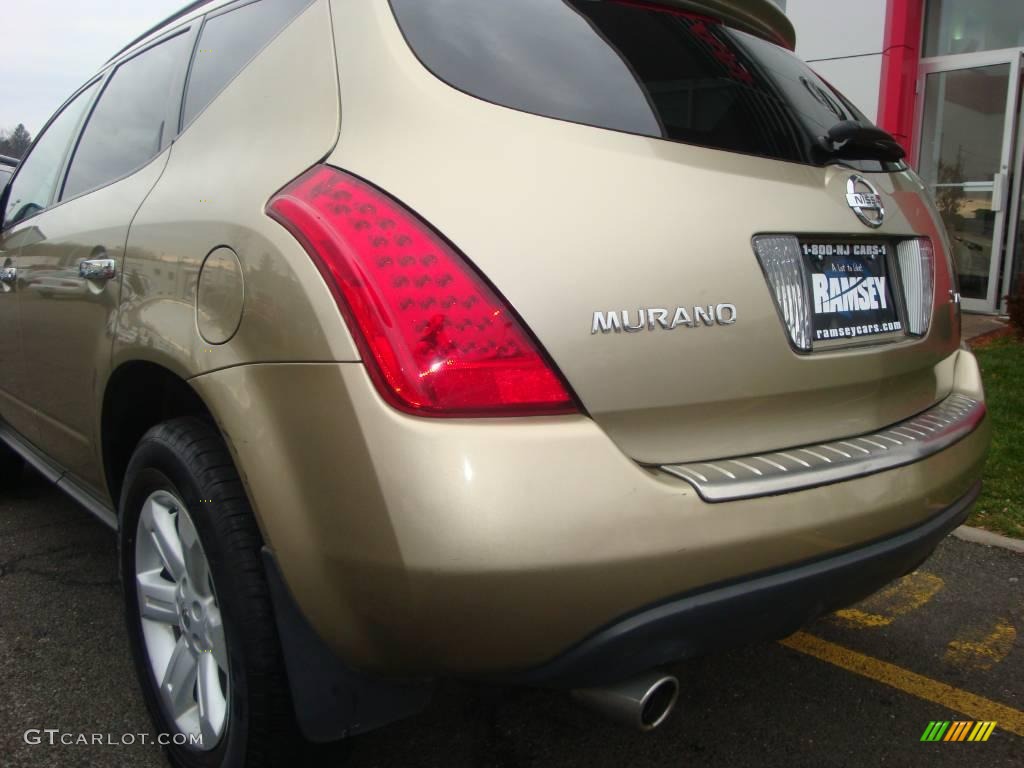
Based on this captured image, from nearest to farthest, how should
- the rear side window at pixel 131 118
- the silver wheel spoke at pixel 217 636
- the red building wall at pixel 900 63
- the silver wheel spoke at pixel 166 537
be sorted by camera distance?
→ the silver wheel spoke at pixel 217 636
the silver wheel spoke at pixel 166 537
the rear side window at pixel 131 118
the red building wall at pixel 900 63

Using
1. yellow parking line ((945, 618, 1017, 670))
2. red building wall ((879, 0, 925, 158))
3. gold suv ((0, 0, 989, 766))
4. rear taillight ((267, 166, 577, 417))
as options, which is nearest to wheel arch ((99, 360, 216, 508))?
gold suv ((0, 0, 989, 766))

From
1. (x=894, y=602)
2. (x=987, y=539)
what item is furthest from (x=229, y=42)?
(x=987, y=539)

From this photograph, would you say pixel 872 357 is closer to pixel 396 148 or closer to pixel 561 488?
pixel 561 488

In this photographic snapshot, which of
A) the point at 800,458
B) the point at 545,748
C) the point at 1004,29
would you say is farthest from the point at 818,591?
the point at 1004,29

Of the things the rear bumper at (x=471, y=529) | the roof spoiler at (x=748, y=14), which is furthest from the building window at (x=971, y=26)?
the rear bumper at (x=471, y=529)

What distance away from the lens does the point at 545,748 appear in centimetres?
205

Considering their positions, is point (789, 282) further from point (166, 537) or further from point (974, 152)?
point (974, 152)

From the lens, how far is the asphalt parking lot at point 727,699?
6.66 feet

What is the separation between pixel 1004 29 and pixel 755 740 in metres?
7.98

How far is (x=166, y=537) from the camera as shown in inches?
72.5

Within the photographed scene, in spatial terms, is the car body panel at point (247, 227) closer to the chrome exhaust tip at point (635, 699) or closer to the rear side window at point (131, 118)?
the rear side window at point (131, 118)

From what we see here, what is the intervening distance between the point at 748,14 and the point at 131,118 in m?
1.79
